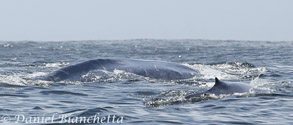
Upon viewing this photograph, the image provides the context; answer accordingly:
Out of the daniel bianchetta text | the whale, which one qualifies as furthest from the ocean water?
the whale

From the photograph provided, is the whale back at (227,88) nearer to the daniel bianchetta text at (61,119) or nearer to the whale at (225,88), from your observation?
the whale at (225,88)

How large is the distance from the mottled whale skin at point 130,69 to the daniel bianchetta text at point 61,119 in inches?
192

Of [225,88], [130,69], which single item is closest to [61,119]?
[225,88]

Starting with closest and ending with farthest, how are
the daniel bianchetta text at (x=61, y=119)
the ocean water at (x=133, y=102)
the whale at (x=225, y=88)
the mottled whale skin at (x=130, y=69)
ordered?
the daniel bianchetta text at (x=61, y=119) < the ocean water at (x=133, y=102) < the whale at (x=225, y=88) < the mottled whale skin at (x=130, y=69)

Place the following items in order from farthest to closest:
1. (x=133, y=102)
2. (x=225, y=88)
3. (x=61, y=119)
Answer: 1. (x=225, y=88)
2. (x=133, y=102)
3. (x=61, y=119)

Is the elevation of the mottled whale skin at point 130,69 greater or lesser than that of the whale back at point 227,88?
greater

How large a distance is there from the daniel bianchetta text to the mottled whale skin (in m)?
4.89

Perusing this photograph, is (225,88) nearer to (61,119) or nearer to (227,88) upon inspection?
(227,88)

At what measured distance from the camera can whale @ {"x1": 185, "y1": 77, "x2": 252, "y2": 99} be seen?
39.5 feet

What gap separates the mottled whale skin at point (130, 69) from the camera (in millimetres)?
15047

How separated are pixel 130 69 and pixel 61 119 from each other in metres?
6.17

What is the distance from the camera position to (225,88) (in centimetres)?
1252

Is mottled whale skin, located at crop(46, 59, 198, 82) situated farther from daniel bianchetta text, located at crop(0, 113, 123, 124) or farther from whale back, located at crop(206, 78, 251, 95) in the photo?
daniel bianchetta text, located at crop(0, 113, 123, 124)

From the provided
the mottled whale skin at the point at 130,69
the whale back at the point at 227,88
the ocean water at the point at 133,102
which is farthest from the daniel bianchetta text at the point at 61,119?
the mottled whale skin at the point at 130,69
